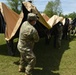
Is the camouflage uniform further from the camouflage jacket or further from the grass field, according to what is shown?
the grass field

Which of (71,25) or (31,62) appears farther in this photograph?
(71,25)

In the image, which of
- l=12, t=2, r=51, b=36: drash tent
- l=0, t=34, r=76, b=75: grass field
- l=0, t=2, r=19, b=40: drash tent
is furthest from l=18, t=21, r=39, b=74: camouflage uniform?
l=0, t=2, r=19, b=40: drash tent

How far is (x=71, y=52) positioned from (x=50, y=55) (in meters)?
1.06

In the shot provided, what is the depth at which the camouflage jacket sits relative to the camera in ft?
25.6

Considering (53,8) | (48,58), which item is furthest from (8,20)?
(53,8)

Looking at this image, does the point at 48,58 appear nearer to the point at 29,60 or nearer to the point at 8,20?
the point at 8,20

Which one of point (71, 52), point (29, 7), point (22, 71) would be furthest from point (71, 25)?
point (22, 71)

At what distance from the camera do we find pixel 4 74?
8.45m

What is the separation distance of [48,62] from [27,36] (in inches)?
102

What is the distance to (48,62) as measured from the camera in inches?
401

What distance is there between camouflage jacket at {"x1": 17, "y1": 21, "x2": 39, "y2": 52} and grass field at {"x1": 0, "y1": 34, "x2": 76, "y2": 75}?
1048 millimetres

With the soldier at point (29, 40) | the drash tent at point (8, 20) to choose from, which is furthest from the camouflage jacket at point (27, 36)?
the drash tent at point (8, 20)

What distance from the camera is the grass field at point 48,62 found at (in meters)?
8.81

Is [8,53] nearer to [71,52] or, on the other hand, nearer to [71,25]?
[71,52]
